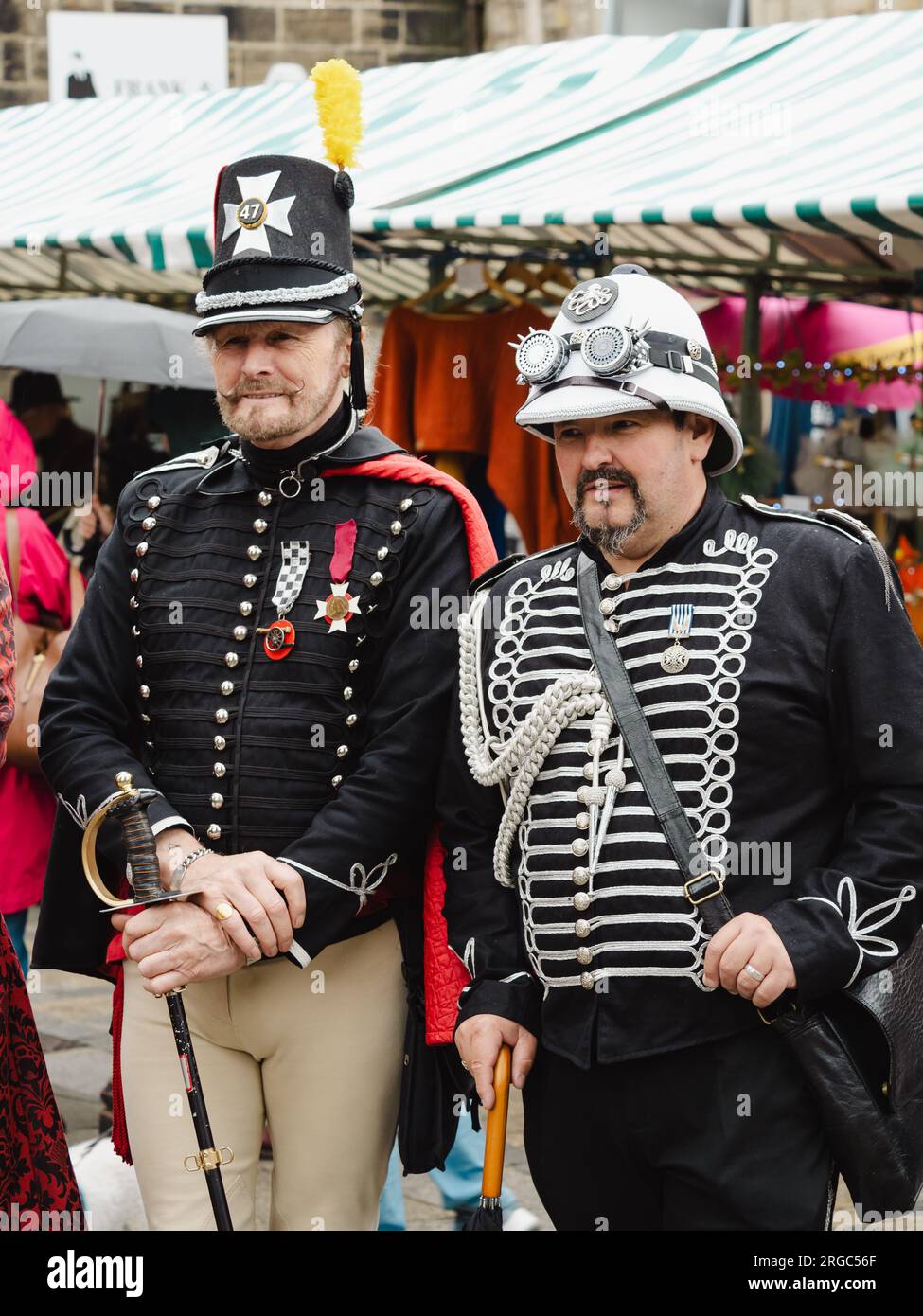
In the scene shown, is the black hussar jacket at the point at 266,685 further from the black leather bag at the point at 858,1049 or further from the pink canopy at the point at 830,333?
the pink canopy at the point at 830,333

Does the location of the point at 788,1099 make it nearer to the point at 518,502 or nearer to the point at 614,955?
the point at 614,955

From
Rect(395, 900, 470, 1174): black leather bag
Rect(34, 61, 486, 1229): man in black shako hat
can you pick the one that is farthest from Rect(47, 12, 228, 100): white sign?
Rect(395, 900, 470, 1174): black leather bag

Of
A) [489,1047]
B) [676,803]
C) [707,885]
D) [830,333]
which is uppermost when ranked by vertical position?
[830,333]

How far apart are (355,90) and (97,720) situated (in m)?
1.27

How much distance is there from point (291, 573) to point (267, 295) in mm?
479

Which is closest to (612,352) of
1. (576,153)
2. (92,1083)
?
(576,153)

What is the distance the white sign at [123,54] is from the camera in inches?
495

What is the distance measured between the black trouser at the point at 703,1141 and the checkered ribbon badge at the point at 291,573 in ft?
3.07

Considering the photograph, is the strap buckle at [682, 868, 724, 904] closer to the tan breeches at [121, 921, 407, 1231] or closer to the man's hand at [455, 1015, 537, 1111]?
the man's hand at [455, 1015, 537, 1111]

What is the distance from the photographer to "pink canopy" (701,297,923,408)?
866 centimetres

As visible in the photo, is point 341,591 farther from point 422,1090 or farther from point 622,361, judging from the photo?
point 422,1090

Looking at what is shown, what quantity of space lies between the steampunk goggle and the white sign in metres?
10.8

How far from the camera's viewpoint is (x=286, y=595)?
2951 mm

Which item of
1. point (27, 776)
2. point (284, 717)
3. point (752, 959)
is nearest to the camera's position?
point (752, 959)
